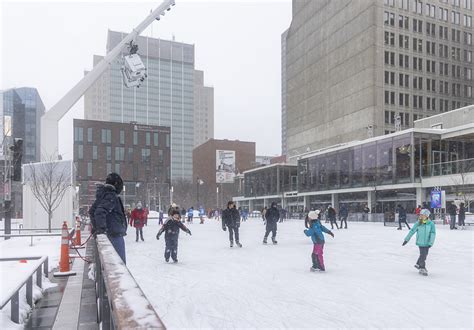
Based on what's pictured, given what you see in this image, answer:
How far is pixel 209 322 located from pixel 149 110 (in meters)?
163

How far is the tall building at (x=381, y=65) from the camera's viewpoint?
7181 cm

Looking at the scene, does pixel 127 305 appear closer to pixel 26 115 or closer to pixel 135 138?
pixel 135 138

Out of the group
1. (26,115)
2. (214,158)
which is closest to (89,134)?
(26,115)

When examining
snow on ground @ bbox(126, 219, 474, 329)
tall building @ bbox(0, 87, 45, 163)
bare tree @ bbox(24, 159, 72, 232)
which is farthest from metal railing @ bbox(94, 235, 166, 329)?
tall building @ bbox(0, 87, 45, 163)

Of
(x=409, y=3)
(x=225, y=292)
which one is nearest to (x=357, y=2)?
(x=409, y=3)

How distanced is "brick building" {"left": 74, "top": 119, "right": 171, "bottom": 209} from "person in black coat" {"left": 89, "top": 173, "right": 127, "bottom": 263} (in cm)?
8422

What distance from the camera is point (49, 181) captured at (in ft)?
83.9

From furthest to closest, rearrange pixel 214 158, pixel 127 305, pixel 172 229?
pixel 214 158, pixel 172 229, pixel 127 305

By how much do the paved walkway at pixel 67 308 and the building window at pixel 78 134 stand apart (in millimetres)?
91006

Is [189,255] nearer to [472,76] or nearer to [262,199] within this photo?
[262,199]

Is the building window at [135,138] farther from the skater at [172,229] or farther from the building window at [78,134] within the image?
the skater at [172,229]

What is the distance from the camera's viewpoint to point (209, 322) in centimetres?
590

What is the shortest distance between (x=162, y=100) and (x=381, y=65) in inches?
4037

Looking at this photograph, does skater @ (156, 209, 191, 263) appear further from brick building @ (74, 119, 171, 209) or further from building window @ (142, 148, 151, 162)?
building window @ (142, 148, 151, 162)
